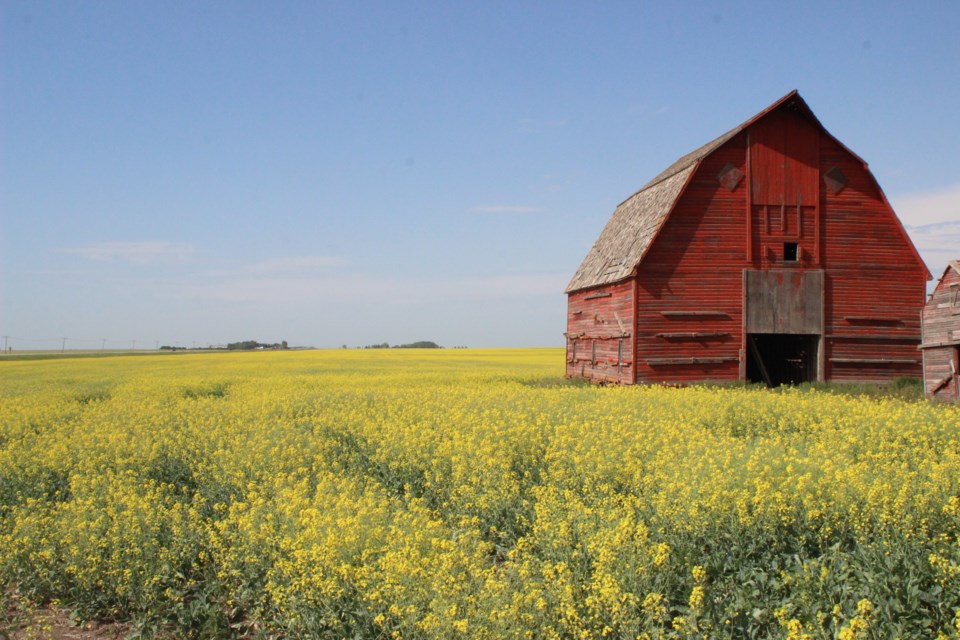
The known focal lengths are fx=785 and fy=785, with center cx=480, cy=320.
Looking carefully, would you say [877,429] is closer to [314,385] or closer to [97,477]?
[97,477]

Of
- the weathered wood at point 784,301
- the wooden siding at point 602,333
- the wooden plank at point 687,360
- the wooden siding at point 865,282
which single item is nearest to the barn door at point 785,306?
the weathered wood at point 784,301

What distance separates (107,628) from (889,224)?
2399 cm

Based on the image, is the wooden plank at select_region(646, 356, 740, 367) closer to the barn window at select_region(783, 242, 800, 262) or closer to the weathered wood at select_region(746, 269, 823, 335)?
the weathered wood at select_region(746, 269, 823, 335)

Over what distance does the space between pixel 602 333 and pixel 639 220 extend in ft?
13.1

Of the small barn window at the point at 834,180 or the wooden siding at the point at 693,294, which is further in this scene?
the small barn window at the point at 834,180

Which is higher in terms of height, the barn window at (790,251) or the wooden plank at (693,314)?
the barn window at (790,251)

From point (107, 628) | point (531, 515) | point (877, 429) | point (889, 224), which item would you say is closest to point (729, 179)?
point (889, 224)

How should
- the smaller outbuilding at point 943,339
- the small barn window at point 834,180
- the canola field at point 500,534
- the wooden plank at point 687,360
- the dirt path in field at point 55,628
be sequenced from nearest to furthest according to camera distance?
the canola field at point 500,534, the dirt path in field at point 55,628, the smaller outbuilding at point 943,339, the wooden plank at point 687,360, the small barn window at point 834,180

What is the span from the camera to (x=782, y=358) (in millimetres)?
26328

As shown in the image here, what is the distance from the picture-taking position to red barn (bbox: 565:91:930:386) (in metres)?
23.3

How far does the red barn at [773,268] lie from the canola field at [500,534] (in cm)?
1111

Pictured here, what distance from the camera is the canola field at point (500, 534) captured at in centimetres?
553

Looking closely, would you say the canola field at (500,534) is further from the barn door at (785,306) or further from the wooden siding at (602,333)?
the wooden siding at (602,333)

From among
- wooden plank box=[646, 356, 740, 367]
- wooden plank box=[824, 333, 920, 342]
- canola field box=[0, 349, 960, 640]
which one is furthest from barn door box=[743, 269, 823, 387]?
canola field box=[0, 349, 960, 640]
